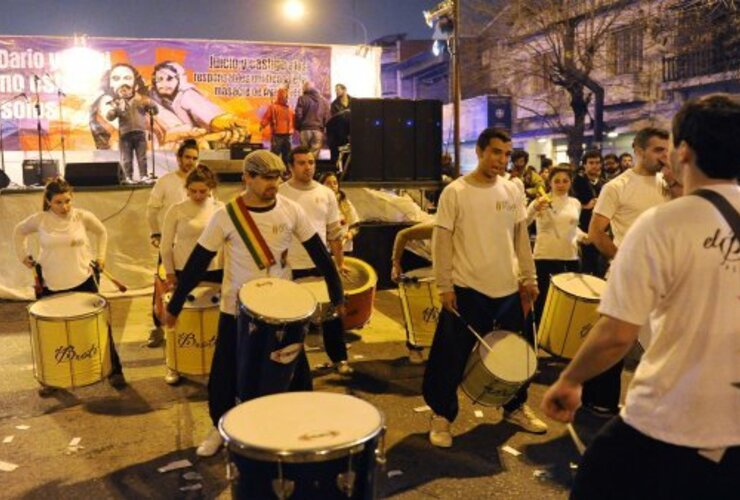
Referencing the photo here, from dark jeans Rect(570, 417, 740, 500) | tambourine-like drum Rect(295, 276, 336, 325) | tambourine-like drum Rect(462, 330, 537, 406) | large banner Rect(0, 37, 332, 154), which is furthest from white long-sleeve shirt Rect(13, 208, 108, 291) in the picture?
large banner Rect(0, 37, 332, 154)

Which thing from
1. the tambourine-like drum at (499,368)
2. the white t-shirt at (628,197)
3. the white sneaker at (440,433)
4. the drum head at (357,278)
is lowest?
the white sneaker at (440,433)

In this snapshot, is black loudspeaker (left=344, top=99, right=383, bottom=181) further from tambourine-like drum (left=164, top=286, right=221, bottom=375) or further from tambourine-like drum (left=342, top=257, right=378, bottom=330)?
tambourine-like drum (left=164, top=286, right=221, bottom=375)

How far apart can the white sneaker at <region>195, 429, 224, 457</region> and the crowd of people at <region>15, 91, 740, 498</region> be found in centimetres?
A: 1

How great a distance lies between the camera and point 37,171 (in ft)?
48.6

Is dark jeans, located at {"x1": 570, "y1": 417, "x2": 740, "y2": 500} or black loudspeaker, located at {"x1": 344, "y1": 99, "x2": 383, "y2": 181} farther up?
black loudspeaker, located at {"x1": 344, "y1": 99, "x2": 383, "y2": 181}

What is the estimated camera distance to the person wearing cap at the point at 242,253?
432cm

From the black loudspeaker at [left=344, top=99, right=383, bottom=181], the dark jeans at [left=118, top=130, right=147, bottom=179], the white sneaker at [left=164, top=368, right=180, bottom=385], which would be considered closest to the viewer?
the white sneaker at [left=164, top=368, right=180, bottom=385]

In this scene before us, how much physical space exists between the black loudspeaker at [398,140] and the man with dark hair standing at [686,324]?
8.51 m

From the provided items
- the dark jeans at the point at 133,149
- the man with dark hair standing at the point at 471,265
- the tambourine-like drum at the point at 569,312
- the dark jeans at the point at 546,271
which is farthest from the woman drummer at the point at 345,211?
the dark jeans at the point at 133,149

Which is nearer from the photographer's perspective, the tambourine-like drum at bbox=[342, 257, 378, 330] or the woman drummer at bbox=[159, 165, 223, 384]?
the woman drummer at bbox=[159, 165, 223, 384]

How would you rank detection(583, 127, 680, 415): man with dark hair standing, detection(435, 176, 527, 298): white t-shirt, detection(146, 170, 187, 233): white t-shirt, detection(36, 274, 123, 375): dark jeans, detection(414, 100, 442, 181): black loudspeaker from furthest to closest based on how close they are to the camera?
detection(414, 100, 442, 181): black loudspeaker
detection(146, 170, 187, 233): white t-shirt
detection(36, 274, 123, 375): dark jeans
detection(583, 127, 680, 415): man with dark hair standing
detection(435, 176, 527, 298): white t-shirt

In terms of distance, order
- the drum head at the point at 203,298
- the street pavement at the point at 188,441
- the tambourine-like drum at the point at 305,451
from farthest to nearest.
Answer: the drum head at the point at 203,298
the street pavement at the point at 188,441
the tambourine-like drum at the point at 305,451

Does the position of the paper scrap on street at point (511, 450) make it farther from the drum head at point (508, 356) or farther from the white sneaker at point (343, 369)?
the white sneaker at point (343, 369)

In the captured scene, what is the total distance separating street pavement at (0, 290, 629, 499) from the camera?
4305 mm
